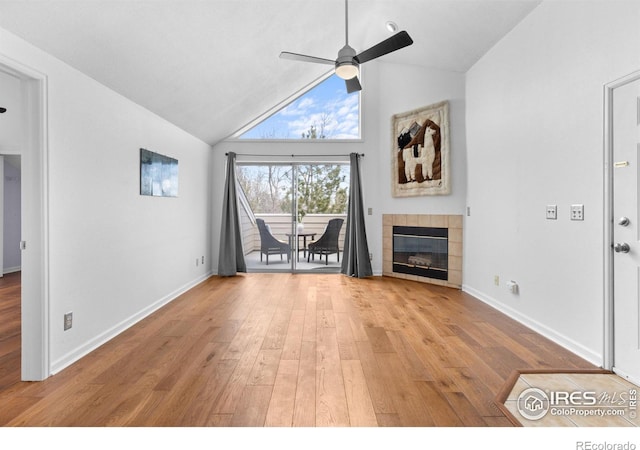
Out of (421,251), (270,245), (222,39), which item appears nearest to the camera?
(222,39)

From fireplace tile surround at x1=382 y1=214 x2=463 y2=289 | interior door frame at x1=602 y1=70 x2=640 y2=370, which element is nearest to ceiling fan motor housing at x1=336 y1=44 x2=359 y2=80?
interior door frame at x1=602 y1=70 x2=640 y2=370

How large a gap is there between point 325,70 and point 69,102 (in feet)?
13.7

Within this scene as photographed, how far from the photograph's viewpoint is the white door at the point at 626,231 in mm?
2229

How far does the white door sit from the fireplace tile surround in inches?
96.0

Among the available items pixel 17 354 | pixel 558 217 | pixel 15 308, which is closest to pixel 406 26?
pixel 558 217

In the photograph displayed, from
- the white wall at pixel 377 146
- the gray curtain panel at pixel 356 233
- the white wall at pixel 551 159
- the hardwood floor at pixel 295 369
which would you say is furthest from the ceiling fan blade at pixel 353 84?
the hardwood floor at pixel 295 369

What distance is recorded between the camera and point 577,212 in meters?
2.66

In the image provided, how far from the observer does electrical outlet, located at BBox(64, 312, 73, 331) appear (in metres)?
2.48

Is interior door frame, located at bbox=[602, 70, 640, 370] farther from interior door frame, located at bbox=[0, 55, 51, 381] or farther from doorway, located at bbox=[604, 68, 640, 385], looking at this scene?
interior door frame, located at bbox=[0, 55, 51, 381]

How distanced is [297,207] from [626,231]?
178 inches

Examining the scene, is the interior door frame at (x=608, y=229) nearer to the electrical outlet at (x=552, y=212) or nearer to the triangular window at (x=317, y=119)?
the electrical outlet at (x=552, y=212)

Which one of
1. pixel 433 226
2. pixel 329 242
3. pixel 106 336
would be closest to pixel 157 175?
pixel 106 336

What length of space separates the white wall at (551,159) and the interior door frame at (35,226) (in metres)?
3.83

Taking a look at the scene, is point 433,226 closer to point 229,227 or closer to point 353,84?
point 353,84
